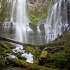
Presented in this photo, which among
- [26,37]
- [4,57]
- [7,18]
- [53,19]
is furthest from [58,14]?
[4,57]

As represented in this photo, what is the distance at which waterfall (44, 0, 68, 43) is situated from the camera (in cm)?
2562

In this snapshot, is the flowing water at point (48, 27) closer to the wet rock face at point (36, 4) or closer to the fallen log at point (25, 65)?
the wet rock face at point (36, 4)

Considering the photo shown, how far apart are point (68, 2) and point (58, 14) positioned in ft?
6.17

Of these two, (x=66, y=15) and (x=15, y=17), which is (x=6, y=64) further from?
(x=15, y=17)

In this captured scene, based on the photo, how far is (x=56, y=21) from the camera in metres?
26.0

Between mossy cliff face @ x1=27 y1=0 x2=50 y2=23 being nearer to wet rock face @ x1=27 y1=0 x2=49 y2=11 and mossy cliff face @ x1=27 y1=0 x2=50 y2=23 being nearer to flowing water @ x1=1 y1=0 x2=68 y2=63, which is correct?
wet rock face @ x1=27 y1=0 x2=49 y2=11

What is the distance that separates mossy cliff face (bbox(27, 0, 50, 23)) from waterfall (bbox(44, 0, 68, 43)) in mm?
1990

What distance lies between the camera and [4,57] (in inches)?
481

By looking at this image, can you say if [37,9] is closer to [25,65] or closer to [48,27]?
[48,27]

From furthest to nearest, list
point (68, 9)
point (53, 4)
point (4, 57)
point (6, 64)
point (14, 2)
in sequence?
point (14, 2)
point (53, 4)
point (68, 9)
point (4, 57)
point (6, 64)

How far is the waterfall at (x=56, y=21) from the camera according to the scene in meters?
25.6

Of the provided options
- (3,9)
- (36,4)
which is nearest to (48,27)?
(36,4)

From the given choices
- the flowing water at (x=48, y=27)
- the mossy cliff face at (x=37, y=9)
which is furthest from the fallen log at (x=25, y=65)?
the mossy cliff face at (x=37, y=9)

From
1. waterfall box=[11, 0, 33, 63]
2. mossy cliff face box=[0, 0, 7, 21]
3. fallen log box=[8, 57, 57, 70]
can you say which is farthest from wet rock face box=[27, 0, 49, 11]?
fallen log box=[8, 57, 57, 70]
